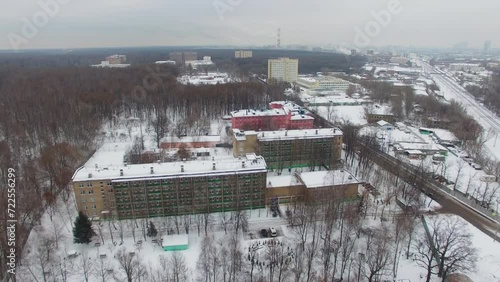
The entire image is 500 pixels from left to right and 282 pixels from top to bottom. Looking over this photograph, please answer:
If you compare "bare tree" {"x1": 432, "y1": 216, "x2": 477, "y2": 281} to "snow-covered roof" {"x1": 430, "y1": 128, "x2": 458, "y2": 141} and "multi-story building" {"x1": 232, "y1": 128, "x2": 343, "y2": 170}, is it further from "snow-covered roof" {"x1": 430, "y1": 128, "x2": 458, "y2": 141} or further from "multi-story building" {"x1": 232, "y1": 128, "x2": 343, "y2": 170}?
"snow-covered roof" {"x1": 430, "y1": 128, "x2": 458, "y2": 141}

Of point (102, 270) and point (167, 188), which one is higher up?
point (167, 188)

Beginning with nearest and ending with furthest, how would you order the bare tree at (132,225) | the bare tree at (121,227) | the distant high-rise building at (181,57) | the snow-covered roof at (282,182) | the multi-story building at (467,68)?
the bare tree at (121,227)
the bare tree at (132,225)
the snow-covered roof at (282,182)
the multi-story building at (467,68)
the distant high-rise building at (181,57)

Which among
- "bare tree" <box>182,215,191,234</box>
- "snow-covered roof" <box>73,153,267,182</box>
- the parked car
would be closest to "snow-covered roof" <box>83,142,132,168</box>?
"snow-covered roof" <box>73,153,267,182</box>

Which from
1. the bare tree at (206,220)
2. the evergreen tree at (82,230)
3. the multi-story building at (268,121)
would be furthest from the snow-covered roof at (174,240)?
the multi-story building at (268,121)

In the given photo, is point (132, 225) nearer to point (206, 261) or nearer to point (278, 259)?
point (206, 261)

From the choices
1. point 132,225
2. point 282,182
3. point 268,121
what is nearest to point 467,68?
point 268,121

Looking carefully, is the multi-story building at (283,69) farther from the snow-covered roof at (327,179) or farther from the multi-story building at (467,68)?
the multi-story building at (467,68)
